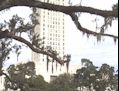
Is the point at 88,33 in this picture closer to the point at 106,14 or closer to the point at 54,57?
the point at 106,14

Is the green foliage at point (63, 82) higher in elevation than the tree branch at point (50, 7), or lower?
lower

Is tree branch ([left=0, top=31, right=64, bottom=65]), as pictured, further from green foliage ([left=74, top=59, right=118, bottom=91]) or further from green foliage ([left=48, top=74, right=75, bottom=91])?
green foliage ([left=74, top=59, right=118, bottom=91])

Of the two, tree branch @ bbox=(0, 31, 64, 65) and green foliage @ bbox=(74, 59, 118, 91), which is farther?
green foliage @ bbox=(74, 59, 118, 91)

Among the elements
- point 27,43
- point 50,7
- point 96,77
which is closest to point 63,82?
point 96,77

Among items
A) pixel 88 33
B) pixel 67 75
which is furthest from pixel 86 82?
pixel 88 33

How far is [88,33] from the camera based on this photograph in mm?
11672

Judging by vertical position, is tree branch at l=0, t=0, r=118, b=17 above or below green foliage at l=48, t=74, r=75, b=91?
above

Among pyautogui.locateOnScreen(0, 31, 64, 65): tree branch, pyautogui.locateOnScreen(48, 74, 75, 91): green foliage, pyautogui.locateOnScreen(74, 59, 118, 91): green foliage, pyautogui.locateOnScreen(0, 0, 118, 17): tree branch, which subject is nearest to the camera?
pyautogui.locateOnScreen(0, 0, 118, 17): tree branch

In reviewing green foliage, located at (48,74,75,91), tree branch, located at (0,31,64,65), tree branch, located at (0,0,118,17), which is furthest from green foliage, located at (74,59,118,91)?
tree branch, located at (0,0,118,17)

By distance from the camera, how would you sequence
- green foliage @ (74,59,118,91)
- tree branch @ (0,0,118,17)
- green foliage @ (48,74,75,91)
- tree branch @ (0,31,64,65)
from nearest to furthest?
tree branch @ (0,0,118,17) < tree branch @ (0,31,64,65) < green foliage @ (48,74,75,91) < green foliage @ (74,59,118,91)

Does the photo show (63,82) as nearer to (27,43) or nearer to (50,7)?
(27,43)

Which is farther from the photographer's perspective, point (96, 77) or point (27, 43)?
point (96, 77)

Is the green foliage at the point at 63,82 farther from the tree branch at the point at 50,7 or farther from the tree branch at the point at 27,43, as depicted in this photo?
the tree branch at the point at 50,7

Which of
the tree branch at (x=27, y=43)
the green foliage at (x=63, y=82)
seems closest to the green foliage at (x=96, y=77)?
the green foliage at (x=63, y=82)
